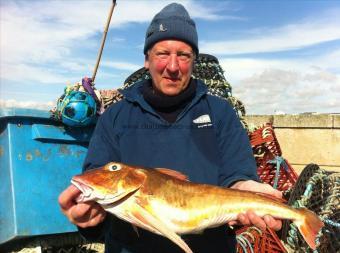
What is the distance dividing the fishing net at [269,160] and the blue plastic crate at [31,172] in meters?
2.74

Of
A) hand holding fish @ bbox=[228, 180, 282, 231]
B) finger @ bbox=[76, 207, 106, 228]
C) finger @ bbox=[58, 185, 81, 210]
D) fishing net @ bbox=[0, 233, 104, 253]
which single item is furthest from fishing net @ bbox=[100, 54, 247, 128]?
finger @ bbox=[58, 185, 81, 210]

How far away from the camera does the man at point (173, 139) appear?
2936 millimetres

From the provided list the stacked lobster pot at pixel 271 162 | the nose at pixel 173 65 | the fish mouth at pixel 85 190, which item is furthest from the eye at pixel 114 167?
the stacked lobster pot at pixel 271 162

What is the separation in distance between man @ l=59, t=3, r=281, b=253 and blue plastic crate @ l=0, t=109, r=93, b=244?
2.03 m

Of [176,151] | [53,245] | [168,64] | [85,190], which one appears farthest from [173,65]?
[53,245]

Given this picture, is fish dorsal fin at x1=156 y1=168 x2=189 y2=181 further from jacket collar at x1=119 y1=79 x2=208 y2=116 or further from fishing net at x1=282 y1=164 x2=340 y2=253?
fishing net at x1=282 y1=164 x2=340 y2=253

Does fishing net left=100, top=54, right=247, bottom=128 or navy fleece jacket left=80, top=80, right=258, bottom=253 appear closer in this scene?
navy fleece jacket left=80, top=80, right=258, bottom=253

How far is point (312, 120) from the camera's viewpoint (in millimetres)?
8805

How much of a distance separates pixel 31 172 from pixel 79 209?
2.41m

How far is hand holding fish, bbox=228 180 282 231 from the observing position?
281 centimetres

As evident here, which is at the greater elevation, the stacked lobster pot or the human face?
the human face

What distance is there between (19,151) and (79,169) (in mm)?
851

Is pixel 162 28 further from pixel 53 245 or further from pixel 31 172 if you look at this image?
pixel 53 245

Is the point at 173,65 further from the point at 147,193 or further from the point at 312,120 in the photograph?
the point at 312,120
